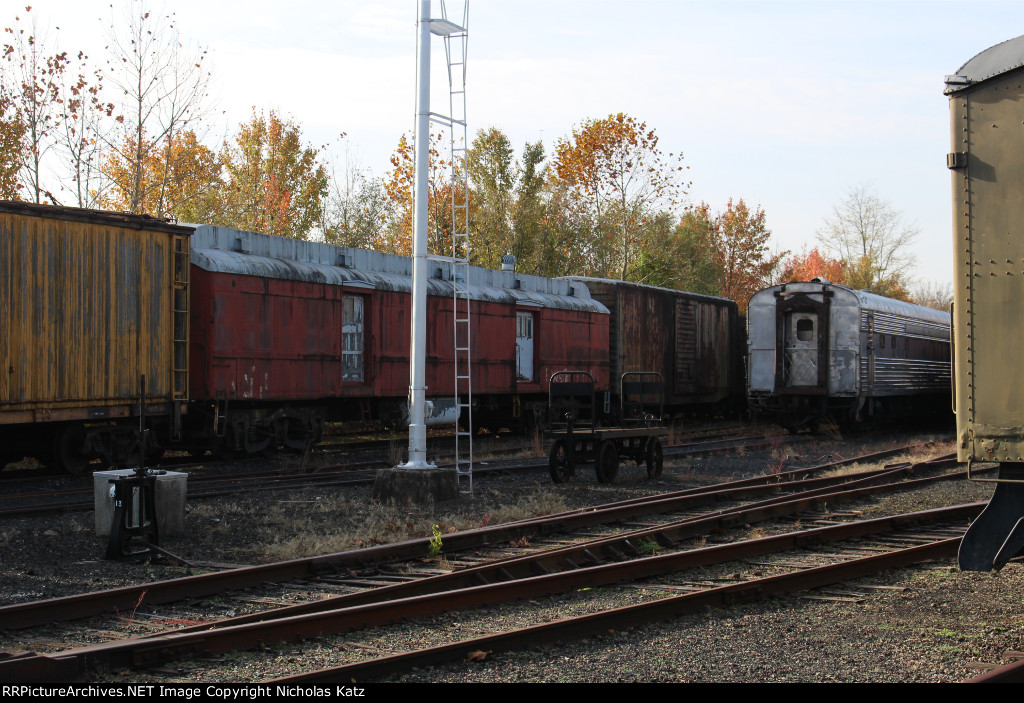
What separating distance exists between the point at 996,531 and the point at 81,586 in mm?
6286

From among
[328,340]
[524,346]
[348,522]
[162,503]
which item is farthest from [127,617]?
[524,346]

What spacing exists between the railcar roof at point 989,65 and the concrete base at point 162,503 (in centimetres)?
726

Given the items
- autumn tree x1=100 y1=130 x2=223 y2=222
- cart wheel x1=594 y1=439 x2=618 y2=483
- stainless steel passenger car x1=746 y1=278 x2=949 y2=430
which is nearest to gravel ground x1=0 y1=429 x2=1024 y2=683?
cart wheel x1=594 y1=439 x2=618 y2=483

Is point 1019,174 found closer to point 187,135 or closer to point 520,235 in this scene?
point 187,135

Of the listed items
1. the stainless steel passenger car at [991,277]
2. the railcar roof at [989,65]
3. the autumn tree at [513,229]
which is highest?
the autumn tree at [513,229]

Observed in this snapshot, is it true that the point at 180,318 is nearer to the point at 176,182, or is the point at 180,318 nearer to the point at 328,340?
the point at 328,340

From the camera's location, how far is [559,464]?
526 inches

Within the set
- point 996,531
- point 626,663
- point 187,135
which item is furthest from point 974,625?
point 187,135

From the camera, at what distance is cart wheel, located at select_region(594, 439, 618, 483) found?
13414 millimetres

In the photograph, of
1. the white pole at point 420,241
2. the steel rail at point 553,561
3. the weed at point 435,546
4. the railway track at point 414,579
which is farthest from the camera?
the white pole at point 420,241

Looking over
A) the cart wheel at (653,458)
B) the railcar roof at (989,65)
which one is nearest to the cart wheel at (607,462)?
the cart wheel at (653,458)

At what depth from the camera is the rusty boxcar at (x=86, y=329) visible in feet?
39.8

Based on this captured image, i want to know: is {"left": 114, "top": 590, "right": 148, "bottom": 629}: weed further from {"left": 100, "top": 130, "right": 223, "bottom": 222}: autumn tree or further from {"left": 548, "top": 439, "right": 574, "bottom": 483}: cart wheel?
{"left": 100, "top": 130, "right": 223, "bottom": 222}: autumn tree

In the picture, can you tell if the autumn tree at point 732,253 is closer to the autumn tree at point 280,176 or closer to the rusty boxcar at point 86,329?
the autumn tree at point 280,176
